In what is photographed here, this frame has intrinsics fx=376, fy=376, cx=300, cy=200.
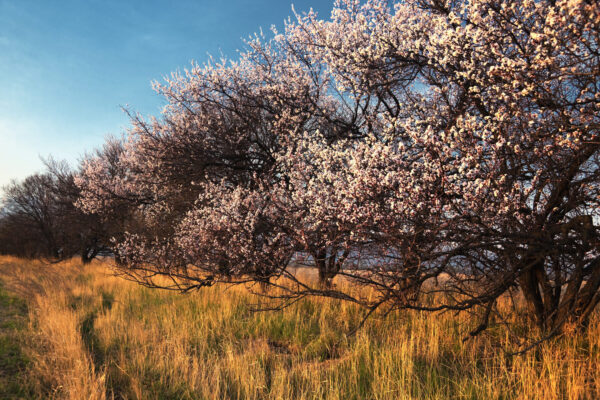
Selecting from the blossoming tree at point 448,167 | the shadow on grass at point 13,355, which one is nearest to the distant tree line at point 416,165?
the blossoming tree at point 448,167

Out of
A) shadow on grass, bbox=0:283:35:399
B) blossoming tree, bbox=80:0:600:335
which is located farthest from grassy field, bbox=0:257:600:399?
blossoming tree, bbox=80:0:600:335

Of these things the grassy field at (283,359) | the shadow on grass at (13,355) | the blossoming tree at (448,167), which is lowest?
the shadow on grass at (13,355)

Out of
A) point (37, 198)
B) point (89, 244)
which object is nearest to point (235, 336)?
point (89, 244)

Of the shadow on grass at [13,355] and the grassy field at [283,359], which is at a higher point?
the grassy field at [283,359]

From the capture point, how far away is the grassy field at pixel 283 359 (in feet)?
14.1

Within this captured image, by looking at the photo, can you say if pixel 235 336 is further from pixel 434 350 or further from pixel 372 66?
pixel 372 66

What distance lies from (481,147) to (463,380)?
112 inches

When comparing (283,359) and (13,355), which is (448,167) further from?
(13,355)

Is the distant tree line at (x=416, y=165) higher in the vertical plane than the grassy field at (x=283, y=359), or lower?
higher

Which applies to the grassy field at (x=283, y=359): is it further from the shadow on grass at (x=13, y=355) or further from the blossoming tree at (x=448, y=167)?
the blossoming tree at (x=448, y=167)

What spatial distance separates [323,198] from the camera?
7.14 metres

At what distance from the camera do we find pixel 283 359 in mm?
5629

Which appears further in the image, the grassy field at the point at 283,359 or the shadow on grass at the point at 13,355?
the shadow on grass at the point at 13,355

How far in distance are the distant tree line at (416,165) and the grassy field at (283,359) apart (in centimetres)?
58
